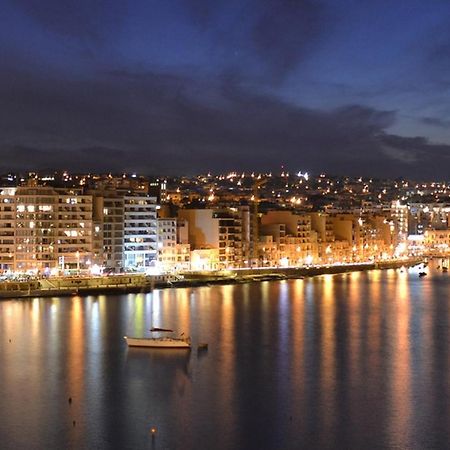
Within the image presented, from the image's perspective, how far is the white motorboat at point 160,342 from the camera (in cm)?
1218

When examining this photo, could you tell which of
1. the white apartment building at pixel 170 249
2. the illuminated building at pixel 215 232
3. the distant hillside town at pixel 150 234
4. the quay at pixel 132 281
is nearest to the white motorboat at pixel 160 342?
the quay at pixel 132 281

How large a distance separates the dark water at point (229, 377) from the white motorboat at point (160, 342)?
0.20m

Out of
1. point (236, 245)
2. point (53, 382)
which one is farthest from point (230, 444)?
point (236, 245)

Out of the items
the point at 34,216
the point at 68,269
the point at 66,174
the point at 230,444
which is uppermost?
the point at 66,174

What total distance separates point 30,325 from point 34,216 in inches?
284

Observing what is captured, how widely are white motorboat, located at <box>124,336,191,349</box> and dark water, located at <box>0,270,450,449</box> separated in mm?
200

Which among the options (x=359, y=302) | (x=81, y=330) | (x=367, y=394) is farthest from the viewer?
(x=359, y=302)

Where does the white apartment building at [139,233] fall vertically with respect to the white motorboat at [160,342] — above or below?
above

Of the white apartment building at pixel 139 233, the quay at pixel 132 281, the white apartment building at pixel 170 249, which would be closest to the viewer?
the quay at pixel 132 281

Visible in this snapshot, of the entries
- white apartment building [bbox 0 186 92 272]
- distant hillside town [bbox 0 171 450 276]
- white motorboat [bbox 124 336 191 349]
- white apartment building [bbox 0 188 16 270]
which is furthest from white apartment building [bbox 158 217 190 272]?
white motorboat [bbox 124 336 191 349]

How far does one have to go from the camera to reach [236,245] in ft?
85.7

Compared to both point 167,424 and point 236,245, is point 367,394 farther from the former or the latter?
point 236,245

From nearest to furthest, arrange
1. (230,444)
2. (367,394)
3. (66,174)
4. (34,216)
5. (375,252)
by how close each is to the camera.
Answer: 1. (230,444)
2. (367,394)
3. (34,216)
4. (375,252)
5. (66,174)

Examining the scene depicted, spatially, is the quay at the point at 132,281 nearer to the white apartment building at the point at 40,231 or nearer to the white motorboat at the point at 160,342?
the white apartment building at the point at 40,231
